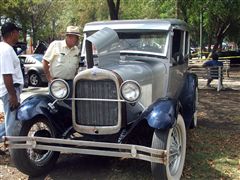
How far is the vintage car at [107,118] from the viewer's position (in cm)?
495

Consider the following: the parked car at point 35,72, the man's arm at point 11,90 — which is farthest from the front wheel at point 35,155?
the parked car at point 35,72

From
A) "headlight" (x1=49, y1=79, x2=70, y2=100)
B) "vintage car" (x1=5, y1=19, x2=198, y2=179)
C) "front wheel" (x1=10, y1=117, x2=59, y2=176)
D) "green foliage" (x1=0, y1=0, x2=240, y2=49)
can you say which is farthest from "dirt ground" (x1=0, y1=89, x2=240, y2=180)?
"green foliage" (x1=0, y1=0, x2=240, y2=49)

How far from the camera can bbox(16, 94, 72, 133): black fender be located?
5.53 meters

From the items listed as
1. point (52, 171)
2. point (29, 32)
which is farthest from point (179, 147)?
point (29, 32)

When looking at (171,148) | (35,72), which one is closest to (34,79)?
(35,72)

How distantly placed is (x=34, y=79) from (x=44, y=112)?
42.6 feet

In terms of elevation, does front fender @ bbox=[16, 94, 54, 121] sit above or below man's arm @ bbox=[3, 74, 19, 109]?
below

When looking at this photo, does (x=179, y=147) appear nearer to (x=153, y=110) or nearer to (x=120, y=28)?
(x=153, y=110)

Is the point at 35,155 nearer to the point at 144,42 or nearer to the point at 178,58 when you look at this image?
the point at 144,42

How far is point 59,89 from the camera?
5.47 metres

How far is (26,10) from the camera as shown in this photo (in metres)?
37.1

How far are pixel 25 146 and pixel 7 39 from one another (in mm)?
1712

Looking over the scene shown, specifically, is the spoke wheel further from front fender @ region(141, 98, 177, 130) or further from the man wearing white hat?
front fender @ region(141, 98, 177, 130)

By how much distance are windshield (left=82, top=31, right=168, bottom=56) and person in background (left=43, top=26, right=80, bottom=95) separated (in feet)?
1.40
